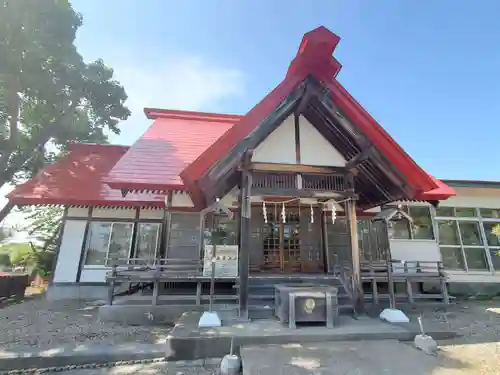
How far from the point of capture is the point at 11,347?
4.13 metres

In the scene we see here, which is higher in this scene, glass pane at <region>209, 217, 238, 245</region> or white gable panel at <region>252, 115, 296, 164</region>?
white gable panel at <region>252, 115, 296, 164</region>

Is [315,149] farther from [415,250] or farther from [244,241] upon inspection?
[415,250]

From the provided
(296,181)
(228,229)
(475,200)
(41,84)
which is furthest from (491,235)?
(41,84)

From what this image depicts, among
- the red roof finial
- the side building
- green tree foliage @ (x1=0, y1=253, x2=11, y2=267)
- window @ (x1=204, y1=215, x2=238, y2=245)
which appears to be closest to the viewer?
the red roof finial

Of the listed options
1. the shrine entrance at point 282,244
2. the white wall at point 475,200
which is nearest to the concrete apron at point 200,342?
the shrine entrance at point 282,244

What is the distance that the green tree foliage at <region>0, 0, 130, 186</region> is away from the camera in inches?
371

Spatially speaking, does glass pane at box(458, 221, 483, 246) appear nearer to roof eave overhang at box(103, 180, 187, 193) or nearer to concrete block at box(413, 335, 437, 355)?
concrete block at box(413, 335, 437, 355)

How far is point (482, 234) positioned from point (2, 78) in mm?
17747

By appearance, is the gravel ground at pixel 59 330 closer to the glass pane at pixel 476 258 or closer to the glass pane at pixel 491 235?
the glass pane at pixel 476 258

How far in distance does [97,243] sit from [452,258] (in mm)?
11982

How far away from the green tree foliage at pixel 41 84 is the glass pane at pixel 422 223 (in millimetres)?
13926

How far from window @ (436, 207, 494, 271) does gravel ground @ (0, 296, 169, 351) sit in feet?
30.9

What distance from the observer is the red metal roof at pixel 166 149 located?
5.88 m

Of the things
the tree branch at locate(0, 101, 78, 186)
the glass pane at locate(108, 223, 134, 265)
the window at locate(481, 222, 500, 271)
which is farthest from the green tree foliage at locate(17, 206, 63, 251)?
the window at locate(481, 222, 500, 271)
